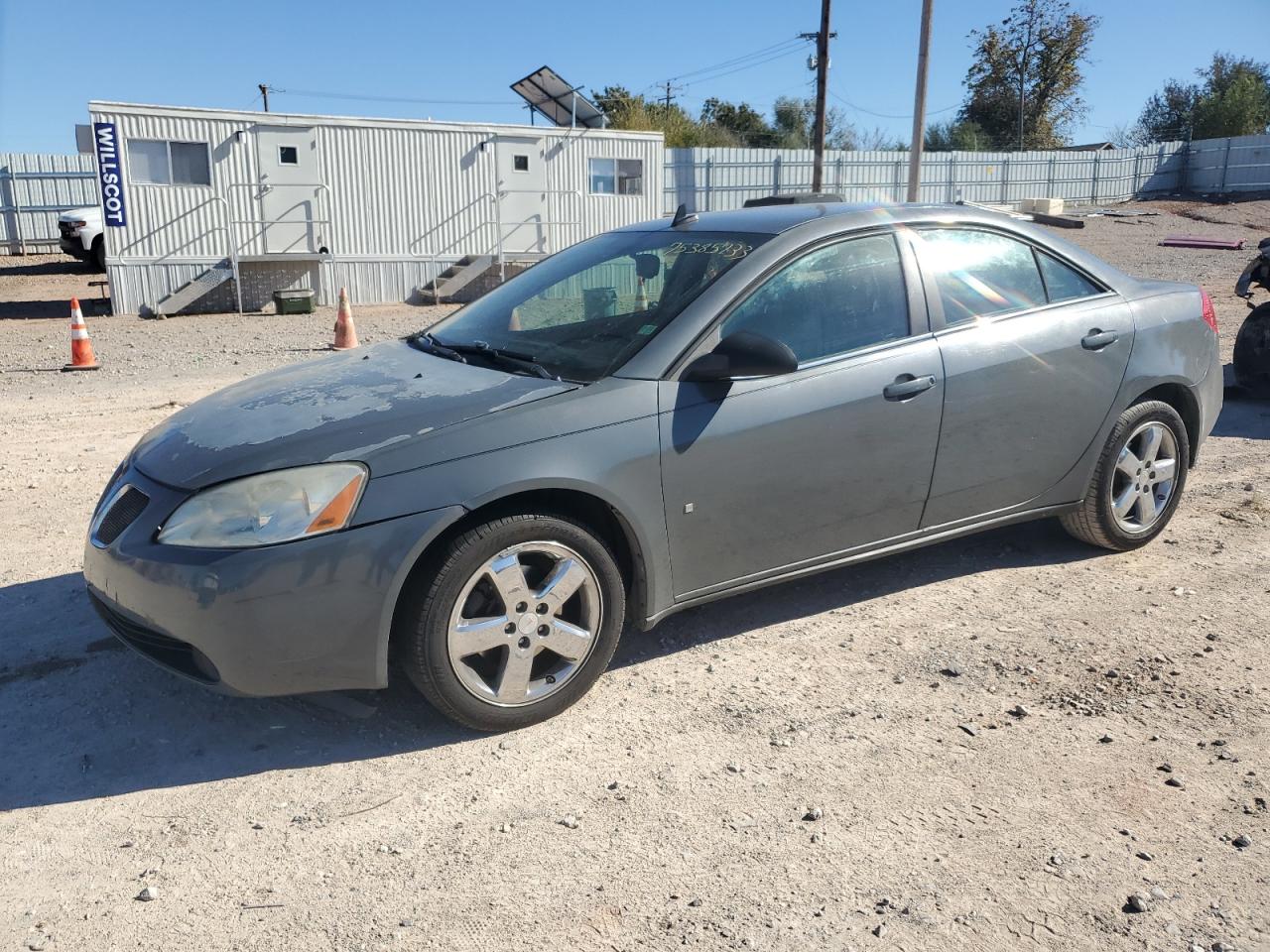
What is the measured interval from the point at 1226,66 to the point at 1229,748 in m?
66.4

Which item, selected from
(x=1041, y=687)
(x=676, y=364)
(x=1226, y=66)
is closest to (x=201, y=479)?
(x=676, y=364)

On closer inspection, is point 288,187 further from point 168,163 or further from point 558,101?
point 558,101

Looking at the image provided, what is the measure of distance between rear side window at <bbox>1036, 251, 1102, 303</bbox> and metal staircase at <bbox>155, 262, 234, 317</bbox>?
16.8m

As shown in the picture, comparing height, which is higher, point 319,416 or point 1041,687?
point 319,416

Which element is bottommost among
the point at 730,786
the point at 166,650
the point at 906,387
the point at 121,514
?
the point at 730,786

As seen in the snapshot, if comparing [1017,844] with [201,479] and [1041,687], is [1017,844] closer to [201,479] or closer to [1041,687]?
[1041,687]

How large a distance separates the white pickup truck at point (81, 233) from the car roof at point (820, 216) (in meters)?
22.6

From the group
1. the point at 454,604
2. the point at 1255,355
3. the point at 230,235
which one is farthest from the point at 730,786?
the point at 230,235

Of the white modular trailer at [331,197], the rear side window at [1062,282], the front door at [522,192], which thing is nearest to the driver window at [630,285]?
the rear side window at [1062,282]

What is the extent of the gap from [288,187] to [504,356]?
1660 cm

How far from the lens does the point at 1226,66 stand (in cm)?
5775

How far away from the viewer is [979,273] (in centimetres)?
444

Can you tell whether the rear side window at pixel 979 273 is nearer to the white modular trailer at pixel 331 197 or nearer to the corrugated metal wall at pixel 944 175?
the white modular trailer at pixel 331 197

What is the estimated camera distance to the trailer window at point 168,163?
17781mm
